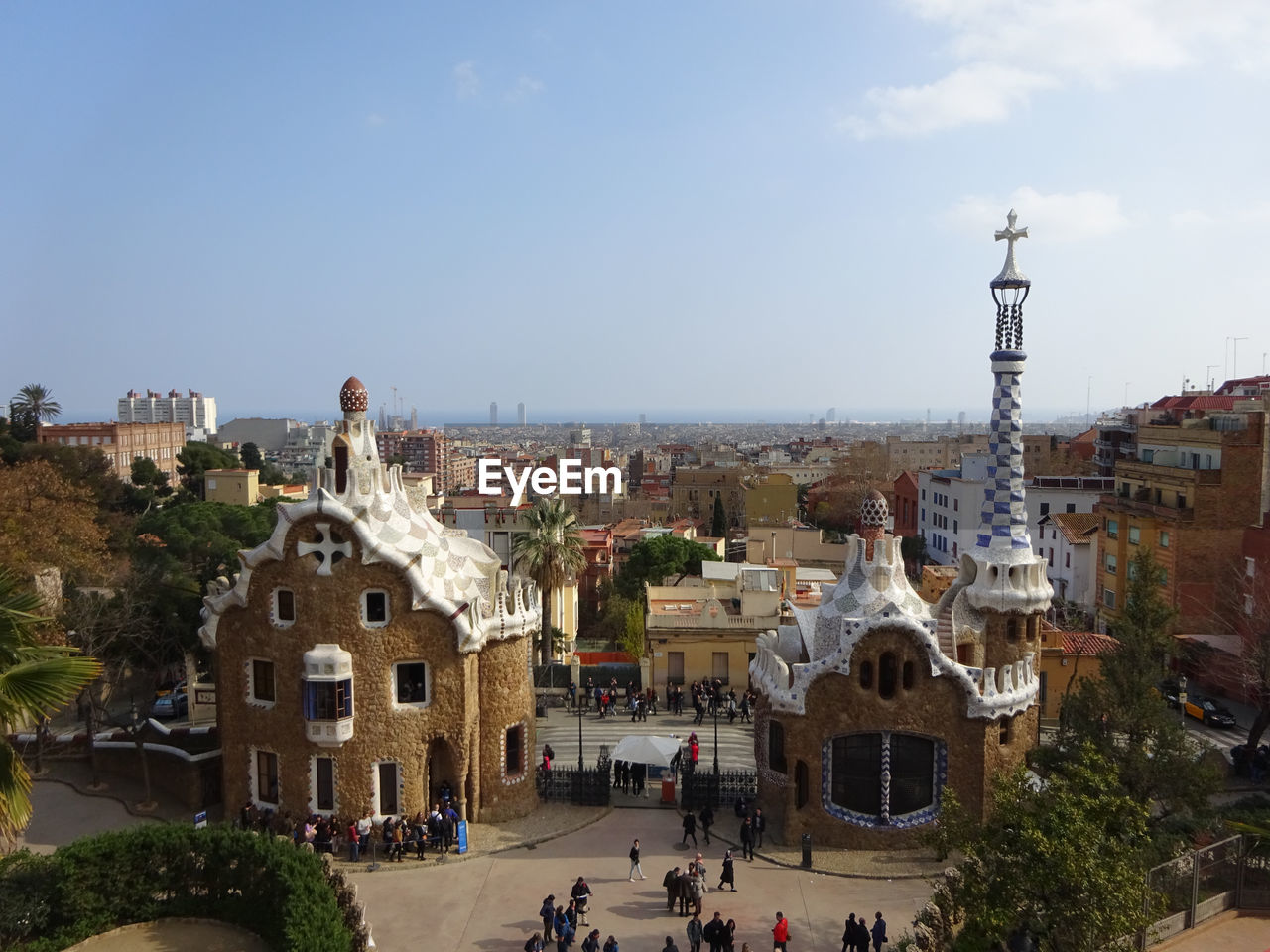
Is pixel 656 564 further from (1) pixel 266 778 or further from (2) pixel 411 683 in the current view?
(1) pixel 266 778

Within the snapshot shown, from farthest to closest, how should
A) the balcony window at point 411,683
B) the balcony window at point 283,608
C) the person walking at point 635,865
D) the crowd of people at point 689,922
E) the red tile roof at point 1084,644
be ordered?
the red tile roof at point 1084,644, the balcony window at point 411,683, the balcony window at point 283,608, the person walking at point 635,865, the crowd of people at point 689,922

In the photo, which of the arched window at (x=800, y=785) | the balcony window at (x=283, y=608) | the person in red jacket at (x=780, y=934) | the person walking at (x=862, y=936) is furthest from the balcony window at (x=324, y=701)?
the person walking at (x=862, y=936)

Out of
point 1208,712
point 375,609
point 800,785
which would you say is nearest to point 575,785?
point 800,785

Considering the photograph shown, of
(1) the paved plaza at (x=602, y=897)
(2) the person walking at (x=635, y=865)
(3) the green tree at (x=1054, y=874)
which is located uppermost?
(3) the green tree at (x=1054, y=874)

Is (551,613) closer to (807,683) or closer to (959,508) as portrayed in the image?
(807,683)

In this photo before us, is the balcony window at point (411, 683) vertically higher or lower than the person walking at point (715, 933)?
higher

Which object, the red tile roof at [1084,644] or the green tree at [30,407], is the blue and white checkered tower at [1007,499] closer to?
the red tile roof at [1084,644]

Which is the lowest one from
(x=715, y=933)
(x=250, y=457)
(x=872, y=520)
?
(x=715, y=933)
